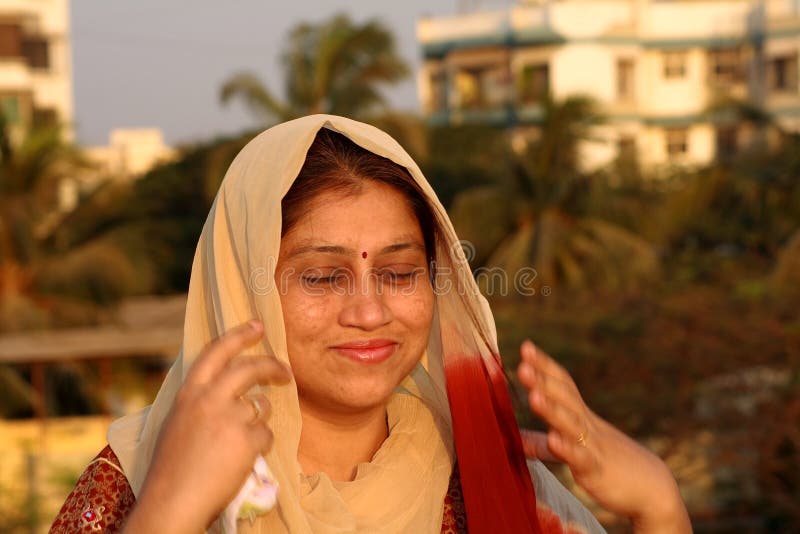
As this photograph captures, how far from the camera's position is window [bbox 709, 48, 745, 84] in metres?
29.3

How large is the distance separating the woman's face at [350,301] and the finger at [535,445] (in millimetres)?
222

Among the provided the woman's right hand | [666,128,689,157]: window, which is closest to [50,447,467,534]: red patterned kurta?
the woman's right hand

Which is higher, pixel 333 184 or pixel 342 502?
pixel 333 184

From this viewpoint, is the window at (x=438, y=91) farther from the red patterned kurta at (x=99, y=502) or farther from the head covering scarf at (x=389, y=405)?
the red patterned kurta at (x=99, y=502)

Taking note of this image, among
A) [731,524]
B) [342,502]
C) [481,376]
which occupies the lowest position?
[731,524]

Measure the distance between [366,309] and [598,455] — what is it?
416 millimetres

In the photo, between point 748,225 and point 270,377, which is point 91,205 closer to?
point 748,225

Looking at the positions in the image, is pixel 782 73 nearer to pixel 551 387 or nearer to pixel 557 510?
pixel 557 510

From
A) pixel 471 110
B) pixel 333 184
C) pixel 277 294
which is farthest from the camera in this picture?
pixel 471 110

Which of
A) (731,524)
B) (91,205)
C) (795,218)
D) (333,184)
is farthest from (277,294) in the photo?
(795,218)

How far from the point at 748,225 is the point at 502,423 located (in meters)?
18.3

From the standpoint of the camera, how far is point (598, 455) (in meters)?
1.63

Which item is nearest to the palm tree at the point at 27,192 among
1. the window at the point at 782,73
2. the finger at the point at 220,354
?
the finger at the point at 220,354

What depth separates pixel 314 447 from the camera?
1856 millimetres
